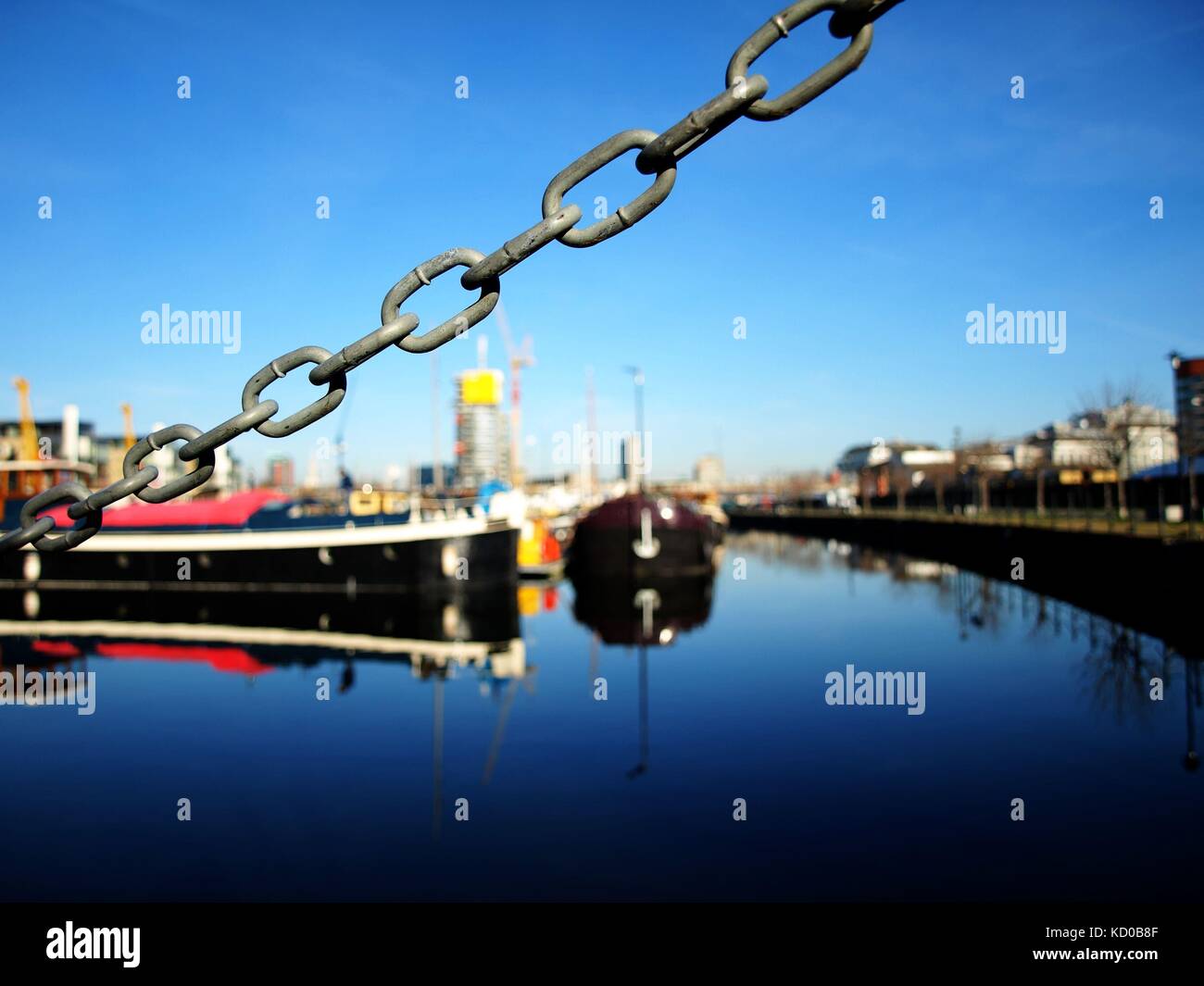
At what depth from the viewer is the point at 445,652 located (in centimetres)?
2261

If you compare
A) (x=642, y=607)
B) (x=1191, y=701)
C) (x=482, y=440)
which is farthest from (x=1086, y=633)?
(x=482, y=440)

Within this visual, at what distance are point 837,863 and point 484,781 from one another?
493 cm

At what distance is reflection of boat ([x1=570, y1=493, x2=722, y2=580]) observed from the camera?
42656mm

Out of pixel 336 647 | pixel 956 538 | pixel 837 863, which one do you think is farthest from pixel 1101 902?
pixel 956 538

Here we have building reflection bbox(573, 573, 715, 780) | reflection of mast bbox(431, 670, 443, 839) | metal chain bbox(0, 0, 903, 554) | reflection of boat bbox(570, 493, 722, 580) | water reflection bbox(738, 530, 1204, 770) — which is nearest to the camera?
metal chain bbox(0, 0, 903, 554)

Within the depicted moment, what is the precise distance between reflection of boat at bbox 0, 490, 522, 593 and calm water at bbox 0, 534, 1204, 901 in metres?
11.0

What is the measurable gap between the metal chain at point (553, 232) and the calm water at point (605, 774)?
24.6ft

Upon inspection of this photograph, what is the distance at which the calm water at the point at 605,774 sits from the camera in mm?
8961

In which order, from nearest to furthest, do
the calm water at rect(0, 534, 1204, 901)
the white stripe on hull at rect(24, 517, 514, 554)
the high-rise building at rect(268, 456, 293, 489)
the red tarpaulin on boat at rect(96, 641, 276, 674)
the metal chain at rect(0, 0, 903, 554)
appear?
the metal chain at rect(0, 0, 903, 554) < the calm water at rect(0, 534, 1204, 901) < the red tarpaulin on boat at rect(96, 641, 276, 674) < the white stripe on hull at rect(24, 517, 514, 554) < the high-rise building at rect(268, 456, 293, 489)

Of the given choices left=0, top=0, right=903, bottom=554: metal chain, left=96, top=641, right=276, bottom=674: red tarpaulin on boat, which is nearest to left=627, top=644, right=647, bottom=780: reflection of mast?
left=96, top=641, right=276, bottom=674: red tarpaulin on boat

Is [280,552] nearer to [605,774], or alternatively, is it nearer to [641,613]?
[641,613]

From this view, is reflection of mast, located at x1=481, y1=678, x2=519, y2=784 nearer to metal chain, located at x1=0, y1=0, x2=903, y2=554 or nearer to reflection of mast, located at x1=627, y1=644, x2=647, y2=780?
reflection of mast, located at x1=627, y1=644, x2=647, y2=780

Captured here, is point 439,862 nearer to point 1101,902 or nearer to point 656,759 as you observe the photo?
point 656,759

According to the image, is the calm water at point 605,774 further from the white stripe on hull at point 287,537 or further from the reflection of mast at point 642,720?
the white stripe on hull at point 287,537
